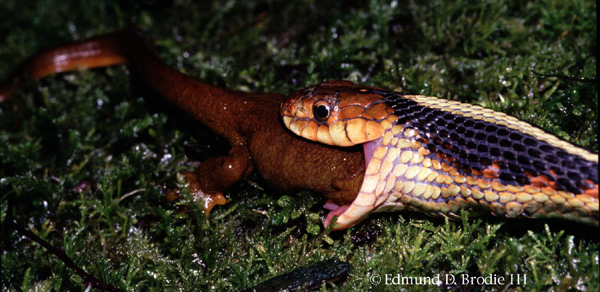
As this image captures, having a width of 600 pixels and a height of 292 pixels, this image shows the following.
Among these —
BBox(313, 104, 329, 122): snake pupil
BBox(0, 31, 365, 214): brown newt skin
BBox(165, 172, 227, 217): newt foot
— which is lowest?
BBox(165, 172, 227, 217): newt foot

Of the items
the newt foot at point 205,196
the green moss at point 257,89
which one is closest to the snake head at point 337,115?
the green moss at point 257,89

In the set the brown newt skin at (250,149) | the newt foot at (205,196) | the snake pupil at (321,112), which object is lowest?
the newt foot at (205,196)

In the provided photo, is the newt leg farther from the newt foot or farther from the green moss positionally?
the green moss

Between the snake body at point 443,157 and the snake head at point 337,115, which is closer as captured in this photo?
the snake body at point 443,157

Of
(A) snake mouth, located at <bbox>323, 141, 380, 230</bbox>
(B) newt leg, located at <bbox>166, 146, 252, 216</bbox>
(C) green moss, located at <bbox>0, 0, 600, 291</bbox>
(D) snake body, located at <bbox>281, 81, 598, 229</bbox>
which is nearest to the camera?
(D) snake body, located at <bbox>281, 81, 598, 229</bbox>

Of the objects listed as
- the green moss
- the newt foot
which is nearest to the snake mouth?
the green moss

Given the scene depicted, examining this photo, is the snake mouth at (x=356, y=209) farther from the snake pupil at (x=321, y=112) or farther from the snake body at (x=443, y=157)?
the snake pupil at (x=321, y=112)
